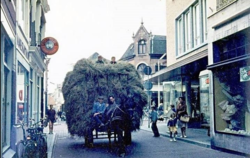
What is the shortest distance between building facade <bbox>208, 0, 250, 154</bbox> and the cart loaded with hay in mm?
2611

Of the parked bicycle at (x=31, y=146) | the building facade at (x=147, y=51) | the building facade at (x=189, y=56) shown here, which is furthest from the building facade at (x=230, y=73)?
the building facade at (x=147, y=51)

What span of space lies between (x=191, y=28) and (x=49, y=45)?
7733mm

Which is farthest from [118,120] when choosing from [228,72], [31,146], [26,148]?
[228,72]

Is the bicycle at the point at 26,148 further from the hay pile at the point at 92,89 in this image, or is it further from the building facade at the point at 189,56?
the building facade at the point at 189,56

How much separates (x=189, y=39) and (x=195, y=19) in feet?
4.42

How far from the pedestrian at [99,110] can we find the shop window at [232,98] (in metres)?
3.79

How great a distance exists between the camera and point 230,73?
10.5 m

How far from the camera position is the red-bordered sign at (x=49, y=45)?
16.1 meters

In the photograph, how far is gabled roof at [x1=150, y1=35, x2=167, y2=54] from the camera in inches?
1931

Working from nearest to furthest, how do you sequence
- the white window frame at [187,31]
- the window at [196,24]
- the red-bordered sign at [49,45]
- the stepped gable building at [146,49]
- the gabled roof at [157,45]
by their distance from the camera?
the red-bordered sign at [49,45] → the window at [196,24] → the white window frame at [187,31] → the stepped gable building at [146,49] → the gabled roof at [157,45]

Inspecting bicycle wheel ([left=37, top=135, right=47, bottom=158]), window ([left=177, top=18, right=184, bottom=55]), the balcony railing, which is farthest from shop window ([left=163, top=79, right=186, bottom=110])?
bicycle wheel ([left=37, top=135, right=47, bottom=158])

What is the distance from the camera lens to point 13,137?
831cm

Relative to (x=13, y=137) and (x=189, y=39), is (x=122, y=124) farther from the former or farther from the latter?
(x=189, y=39)

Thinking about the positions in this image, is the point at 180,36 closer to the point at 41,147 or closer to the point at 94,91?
the point at 94,91
